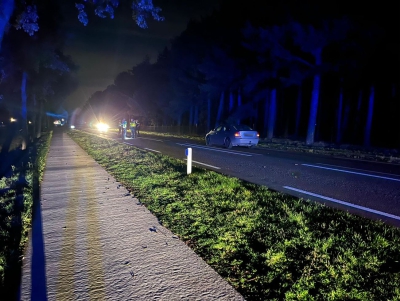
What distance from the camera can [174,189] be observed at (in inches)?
254

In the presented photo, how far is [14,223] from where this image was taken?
4.46 meters

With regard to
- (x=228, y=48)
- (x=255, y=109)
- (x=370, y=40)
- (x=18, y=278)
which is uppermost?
(x=228, y=48)

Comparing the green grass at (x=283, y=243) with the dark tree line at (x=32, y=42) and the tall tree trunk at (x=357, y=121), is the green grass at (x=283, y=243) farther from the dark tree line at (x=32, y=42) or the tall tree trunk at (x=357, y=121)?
the tall tree trunk at (x=357, y=121)

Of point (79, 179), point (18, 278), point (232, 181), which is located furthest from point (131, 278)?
point (79, 179)

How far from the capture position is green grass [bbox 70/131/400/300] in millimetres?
2707

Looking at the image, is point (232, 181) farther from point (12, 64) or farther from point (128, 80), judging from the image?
point (128, 80)

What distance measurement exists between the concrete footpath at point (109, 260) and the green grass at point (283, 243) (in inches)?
10.3

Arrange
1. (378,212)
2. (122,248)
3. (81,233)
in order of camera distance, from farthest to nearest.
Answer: (378,212) < (81,233) < (122,248)

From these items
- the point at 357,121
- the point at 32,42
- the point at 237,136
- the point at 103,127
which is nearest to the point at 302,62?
the point at 237,136

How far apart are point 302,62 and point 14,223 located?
20946 millimetres

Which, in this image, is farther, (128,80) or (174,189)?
(128,80)

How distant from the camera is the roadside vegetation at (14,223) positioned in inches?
117

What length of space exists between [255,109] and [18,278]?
34108 millimetres

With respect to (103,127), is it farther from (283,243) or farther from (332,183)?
(283,243)
